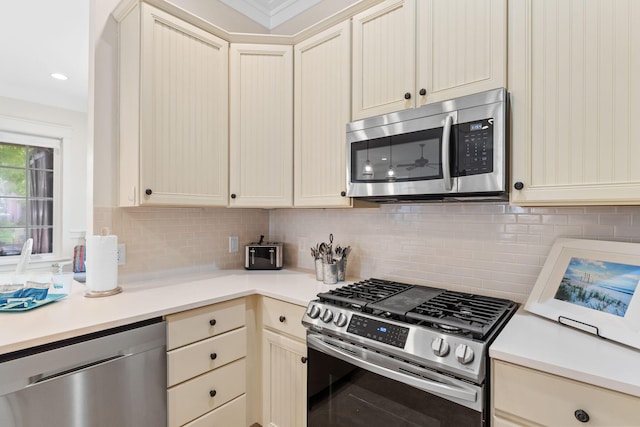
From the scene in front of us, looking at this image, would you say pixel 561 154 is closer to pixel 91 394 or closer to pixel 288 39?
pixel 288 39

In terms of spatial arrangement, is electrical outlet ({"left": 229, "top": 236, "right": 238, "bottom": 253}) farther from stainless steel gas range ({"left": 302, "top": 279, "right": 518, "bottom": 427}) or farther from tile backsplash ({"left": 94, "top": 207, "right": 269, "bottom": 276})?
stainless steel gas range ({"left": 302, "top": 279, "right": 518, "bottom": 427})

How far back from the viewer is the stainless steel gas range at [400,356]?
42.7 inches

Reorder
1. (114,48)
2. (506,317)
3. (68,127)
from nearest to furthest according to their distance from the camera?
1. (506,317)
2. (114,48)
3. (68,127)

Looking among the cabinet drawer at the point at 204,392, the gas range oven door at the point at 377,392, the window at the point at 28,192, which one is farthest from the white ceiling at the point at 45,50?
the gas range oven door at the point at 377,392

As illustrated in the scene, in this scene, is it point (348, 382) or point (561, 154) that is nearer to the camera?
point (561, 154)

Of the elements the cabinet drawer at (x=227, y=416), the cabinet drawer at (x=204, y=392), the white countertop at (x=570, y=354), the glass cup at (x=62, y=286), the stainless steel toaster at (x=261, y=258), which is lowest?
the cabinet drawer at (x=227, y=416)

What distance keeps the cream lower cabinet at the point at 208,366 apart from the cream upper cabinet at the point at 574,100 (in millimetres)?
1494

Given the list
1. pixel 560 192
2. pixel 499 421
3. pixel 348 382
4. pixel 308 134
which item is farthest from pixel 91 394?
pixel 560 192

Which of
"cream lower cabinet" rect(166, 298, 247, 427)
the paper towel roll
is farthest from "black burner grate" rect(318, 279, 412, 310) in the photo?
the paper towel roll

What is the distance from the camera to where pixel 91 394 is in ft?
4.15

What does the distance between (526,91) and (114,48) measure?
2150mm

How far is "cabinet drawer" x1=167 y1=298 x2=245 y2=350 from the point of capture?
150 cm

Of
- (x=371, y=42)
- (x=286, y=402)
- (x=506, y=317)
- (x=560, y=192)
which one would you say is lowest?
(x=286, y=402)

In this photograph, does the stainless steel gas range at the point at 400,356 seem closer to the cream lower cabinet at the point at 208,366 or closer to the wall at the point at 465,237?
the wall at the point at 465,237
